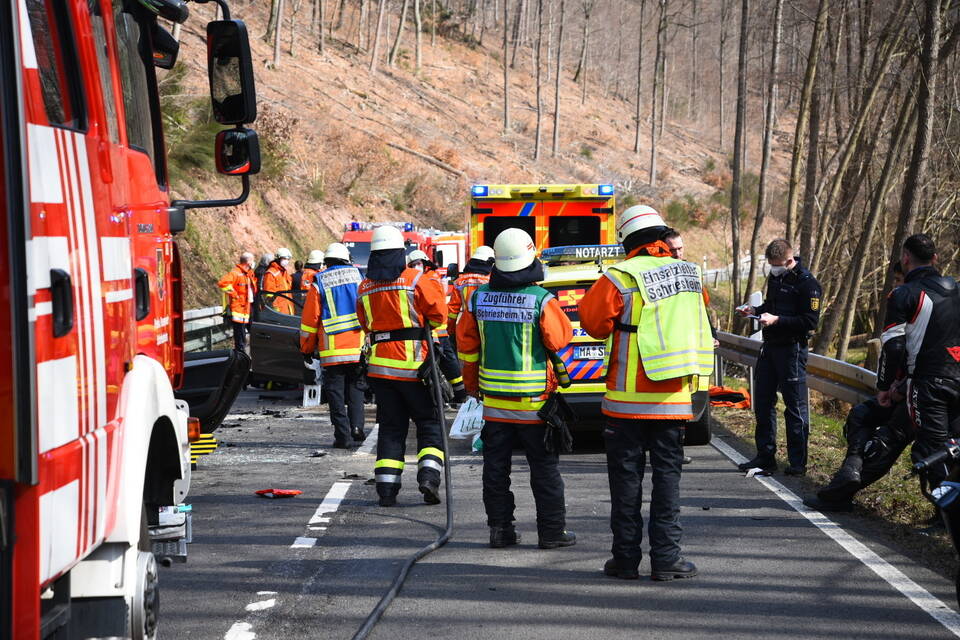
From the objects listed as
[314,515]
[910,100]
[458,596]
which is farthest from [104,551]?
[910,100]

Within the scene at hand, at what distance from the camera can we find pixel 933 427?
305 inches

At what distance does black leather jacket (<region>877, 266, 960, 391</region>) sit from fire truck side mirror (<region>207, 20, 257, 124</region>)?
443 cm

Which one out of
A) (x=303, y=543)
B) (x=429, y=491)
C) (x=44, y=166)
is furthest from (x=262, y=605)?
(x=44, y=166)

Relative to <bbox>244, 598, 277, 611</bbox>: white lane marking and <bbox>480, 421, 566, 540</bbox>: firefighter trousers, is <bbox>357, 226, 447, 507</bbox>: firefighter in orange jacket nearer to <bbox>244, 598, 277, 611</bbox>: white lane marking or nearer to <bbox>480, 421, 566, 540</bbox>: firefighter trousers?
<bbox>480, 421, 566, 540</bbox>: firefighter trousers

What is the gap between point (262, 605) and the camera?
20.0ft

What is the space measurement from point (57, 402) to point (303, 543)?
15.3ft

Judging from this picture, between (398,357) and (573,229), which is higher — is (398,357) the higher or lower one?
the lower one

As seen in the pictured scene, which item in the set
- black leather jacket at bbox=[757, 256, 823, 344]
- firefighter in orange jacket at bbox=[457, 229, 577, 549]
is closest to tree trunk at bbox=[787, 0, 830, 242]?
black leather jacket at bbox=[757, 256, 823, 344]

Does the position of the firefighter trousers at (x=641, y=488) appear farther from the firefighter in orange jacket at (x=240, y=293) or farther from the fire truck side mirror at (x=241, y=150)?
the firefighter in orange jacket at (x=240, y=293)

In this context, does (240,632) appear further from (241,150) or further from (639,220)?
(639,220)

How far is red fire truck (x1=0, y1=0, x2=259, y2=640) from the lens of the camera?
9.61 ft

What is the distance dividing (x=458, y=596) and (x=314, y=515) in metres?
2.45

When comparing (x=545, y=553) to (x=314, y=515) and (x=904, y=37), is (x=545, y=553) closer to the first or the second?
(x=314, y=515)

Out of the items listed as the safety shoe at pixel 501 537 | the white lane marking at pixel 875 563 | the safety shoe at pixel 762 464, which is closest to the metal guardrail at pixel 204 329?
the safety shoe at pixel 762 464
